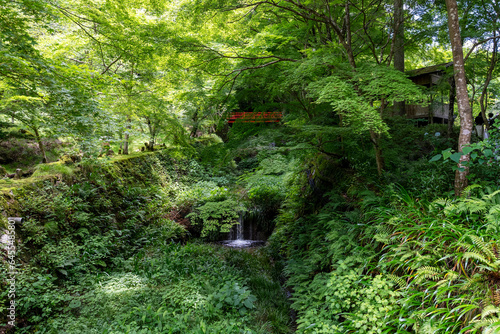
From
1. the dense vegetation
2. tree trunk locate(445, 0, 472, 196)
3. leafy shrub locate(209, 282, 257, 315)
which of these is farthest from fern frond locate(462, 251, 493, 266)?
leafy shrub locate(209, 282, 257, 315)

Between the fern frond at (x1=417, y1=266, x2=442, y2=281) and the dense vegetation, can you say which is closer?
the fern frond at (x1=417, y1=266, x2=442, y2=281)

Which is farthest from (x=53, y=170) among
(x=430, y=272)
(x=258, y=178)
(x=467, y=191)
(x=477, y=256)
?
(x=467, y=191)

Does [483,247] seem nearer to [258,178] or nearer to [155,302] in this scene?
[155,302]

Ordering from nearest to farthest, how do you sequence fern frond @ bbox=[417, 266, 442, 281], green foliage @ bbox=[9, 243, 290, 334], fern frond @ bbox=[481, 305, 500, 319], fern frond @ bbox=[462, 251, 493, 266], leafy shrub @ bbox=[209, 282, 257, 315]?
fern frond @ bbox=[481, 305, 500, 319] → fern frond @ bbox=[462, 251, 493, 266] → fern frond @ bbox=[417, 266, 442, 281] → green foliage @ bbox=[9, 243, 290, 334] → leafy shrub @ bbox=[209, 282, 257, 315]

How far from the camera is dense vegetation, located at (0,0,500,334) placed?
146 inches

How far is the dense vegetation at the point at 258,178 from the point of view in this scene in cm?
371

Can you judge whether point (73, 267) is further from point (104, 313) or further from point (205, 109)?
point (205, 109)

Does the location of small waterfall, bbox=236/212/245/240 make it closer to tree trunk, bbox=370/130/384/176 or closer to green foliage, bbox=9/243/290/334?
green foliage, bbox=9/243/290/334

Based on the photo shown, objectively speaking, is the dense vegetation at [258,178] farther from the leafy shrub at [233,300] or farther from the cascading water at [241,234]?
Result: the cascading water at [241,234]

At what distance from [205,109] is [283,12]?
10.9ft

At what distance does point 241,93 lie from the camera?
6676mm

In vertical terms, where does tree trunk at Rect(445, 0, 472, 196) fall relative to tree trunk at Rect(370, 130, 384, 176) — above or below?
above

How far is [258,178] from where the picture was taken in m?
7.87

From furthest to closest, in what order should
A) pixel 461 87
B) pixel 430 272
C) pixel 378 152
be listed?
pixel 378 152 < pixel 461 87 < pixel 430 272
